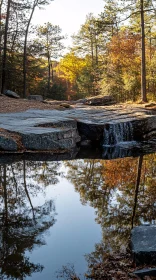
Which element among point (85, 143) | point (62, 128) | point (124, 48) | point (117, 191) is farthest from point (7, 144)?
point (124, 48)

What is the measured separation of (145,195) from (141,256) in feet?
8.63

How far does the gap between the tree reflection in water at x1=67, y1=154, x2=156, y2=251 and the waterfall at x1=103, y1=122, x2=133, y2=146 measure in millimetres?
3236

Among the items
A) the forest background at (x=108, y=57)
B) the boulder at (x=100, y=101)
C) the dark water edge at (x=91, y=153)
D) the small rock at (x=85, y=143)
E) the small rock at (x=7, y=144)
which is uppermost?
the forest background at (x=108, y=57)

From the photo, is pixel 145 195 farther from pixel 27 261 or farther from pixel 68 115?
pixel 68 115

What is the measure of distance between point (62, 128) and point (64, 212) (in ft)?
21.3

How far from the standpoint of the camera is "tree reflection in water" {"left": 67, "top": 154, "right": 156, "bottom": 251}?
4430mm

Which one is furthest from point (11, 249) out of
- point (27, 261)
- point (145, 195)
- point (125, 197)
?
point (145, 195)

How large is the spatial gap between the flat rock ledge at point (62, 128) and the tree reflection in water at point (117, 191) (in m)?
1.76

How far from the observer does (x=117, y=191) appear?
620 centimetres

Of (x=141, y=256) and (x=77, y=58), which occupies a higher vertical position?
(x=77, y=58)

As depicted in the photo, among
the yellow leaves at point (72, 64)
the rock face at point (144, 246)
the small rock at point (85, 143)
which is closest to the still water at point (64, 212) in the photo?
the rock face at point (144, 246)

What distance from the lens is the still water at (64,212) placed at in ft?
11.7

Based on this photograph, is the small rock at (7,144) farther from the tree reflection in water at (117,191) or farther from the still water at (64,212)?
the tree reflection in water at (117,191)

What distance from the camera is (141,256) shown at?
10.9ft
